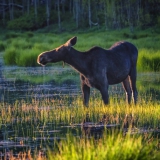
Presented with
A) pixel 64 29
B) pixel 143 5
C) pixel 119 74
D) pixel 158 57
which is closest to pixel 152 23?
pixel 143 5

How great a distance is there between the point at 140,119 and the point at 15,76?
1243 cm

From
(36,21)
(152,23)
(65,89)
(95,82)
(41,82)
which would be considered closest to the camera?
(95,82)

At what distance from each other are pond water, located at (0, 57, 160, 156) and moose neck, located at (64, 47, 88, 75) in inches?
72.8

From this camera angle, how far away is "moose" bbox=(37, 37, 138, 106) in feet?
41.9

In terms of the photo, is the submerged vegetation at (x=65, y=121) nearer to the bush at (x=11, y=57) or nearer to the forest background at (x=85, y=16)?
the bush at (x=11, y=57)

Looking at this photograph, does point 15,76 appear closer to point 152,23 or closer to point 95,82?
point 95,82

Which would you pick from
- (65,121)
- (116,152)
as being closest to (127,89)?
(65,121)

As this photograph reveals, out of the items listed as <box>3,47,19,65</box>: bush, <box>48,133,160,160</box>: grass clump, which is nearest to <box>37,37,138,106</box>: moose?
<box>48,133,160,160</box>: grass clump

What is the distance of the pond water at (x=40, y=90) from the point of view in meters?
9.94

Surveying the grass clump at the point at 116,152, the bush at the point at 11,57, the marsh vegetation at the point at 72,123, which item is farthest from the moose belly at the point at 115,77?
the bush at the point at 11,57

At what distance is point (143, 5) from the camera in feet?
A: 230

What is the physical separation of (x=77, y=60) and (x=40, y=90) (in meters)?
5.32

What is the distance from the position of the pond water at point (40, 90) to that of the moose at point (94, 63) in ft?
5.02

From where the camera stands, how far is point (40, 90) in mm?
18297
